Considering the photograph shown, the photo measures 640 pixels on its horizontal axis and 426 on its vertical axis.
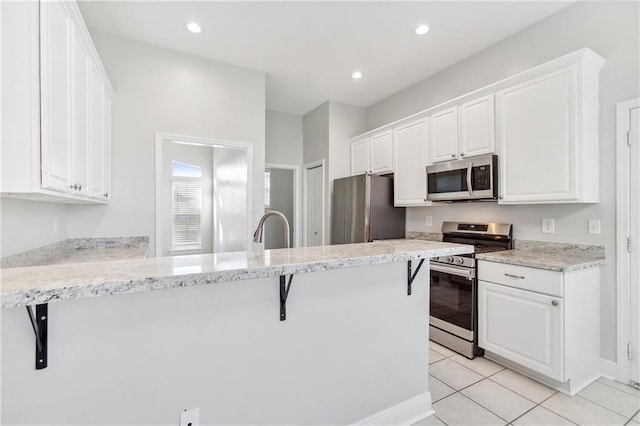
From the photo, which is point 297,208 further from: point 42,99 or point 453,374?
point 42,99

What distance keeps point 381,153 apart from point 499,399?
2.94 metres

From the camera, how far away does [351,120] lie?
475 cm

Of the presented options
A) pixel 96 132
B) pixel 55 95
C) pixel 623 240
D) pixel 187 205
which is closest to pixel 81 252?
pixel 96 132

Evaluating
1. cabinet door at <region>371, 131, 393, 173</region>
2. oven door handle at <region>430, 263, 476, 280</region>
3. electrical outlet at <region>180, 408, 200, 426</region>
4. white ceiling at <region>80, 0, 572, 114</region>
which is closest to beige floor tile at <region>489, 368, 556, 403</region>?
oven door handle at <region>430, 263, 476, 280</region>

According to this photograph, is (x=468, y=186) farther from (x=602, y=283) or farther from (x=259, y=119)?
(x=259, y=119)

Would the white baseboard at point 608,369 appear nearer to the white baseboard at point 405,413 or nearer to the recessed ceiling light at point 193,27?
the white baseboard at point 405,413

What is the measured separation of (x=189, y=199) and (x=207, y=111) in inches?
67.2

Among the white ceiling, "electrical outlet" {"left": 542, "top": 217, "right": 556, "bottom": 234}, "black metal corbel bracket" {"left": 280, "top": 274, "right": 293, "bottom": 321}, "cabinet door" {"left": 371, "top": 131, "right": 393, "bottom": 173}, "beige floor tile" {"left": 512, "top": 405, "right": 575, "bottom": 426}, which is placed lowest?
"beige floor tile" {"left": 512, "top": 405, "right": 575, "bottom": 426}

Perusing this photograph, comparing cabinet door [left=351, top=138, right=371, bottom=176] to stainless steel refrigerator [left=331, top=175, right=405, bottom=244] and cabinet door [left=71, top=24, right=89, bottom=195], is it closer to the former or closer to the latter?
stainless steel refrigerator [left=331, top=175, right=405, bottom=244]

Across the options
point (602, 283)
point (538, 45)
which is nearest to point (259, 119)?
point (538, 45)

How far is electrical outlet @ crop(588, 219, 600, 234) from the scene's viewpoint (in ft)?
7.52

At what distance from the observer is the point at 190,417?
117 cm

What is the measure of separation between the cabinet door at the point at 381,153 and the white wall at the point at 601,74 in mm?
1154

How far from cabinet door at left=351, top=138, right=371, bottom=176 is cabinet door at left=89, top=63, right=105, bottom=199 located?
3121 millimetres
